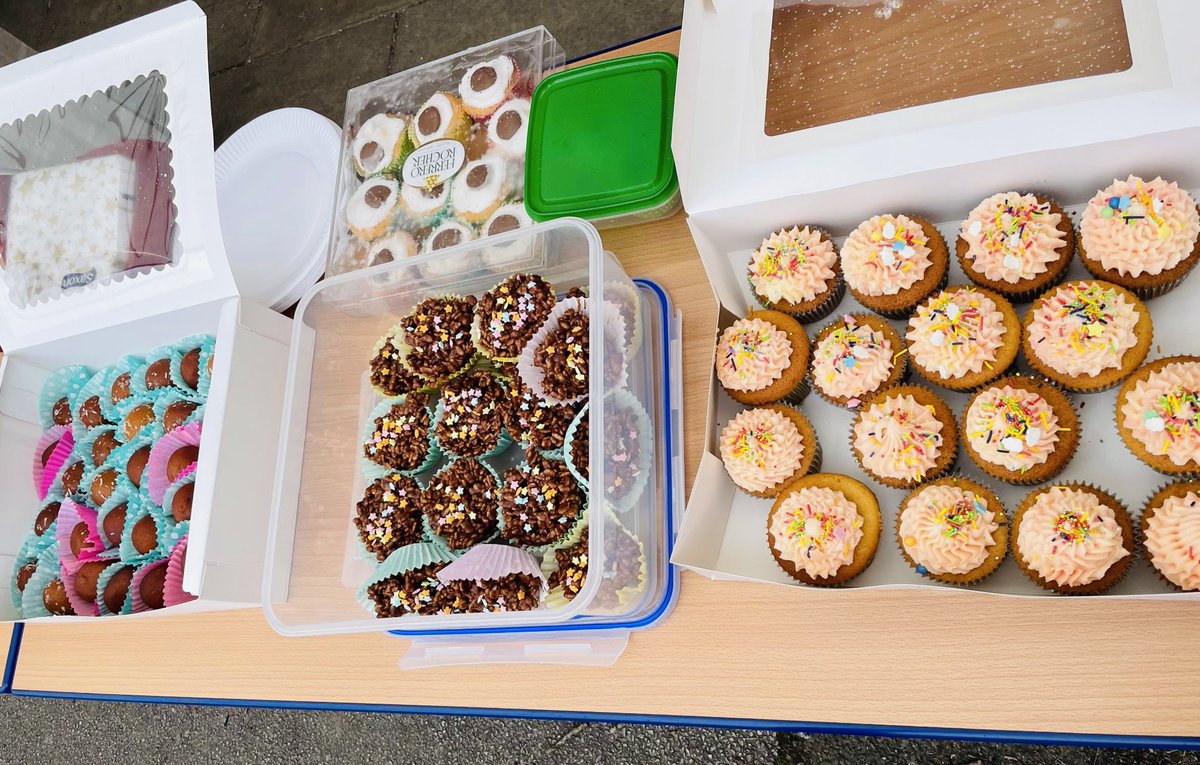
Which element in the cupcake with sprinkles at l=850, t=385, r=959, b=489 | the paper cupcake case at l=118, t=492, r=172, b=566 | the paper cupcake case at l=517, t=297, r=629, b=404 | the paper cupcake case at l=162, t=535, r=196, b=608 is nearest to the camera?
the cupcake with sprinkles at l=850, t=385, r=959, b=489

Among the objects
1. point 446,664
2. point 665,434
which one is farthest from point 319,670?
point 665,434

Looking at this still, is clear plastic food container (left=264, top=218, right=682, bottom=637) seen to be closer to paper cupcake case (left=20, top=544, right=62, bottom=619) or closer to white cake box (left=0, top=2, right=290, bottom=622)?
white cake box (left=0, top=2, right=290, bottom=622)

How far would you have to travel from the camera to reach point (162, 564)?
1823mm

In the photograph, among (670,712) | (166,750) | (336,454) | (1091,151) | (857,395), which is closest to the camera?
(1091,151)

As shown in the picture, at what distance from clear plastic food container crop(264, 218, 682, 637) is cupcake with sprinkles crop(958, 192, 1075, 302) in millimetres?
596

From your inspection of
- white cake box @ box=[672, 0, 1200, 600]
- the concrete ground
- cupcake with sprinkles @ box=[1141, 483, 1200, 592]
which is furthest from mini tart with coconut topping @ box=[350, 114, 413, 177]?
cupcake with sprinkles @ box=[1141, 483, 1200, 592]

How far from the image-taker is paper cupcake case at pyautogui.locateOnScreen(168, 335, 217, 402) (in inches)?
75.9

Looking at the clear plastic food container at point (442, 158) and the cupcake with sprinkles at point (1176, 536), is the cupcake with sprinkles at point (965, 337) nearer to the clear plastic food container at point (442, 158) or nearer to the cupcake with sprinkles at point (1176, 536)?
the cupcake with sprinkles at point (1176, 536)

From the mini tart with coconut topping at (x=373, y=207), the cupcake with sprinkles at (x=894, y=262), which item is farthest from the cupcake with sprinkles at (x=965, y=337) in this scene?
the mini tart with coconut topping at (x=373, y=207)

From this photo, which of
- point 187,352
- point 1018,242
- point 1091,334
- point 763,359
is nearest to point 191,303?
point 187,352

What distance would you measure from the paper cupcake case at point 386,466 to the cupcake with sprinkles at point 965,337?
1.02 m

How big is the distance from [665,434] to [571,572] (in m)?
0.33

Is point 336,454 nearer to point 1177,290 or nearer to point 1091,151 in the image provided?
point 1091,151

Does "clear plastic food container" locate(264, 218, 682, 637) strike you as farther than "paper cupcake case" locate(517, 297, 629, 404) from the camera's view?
No
